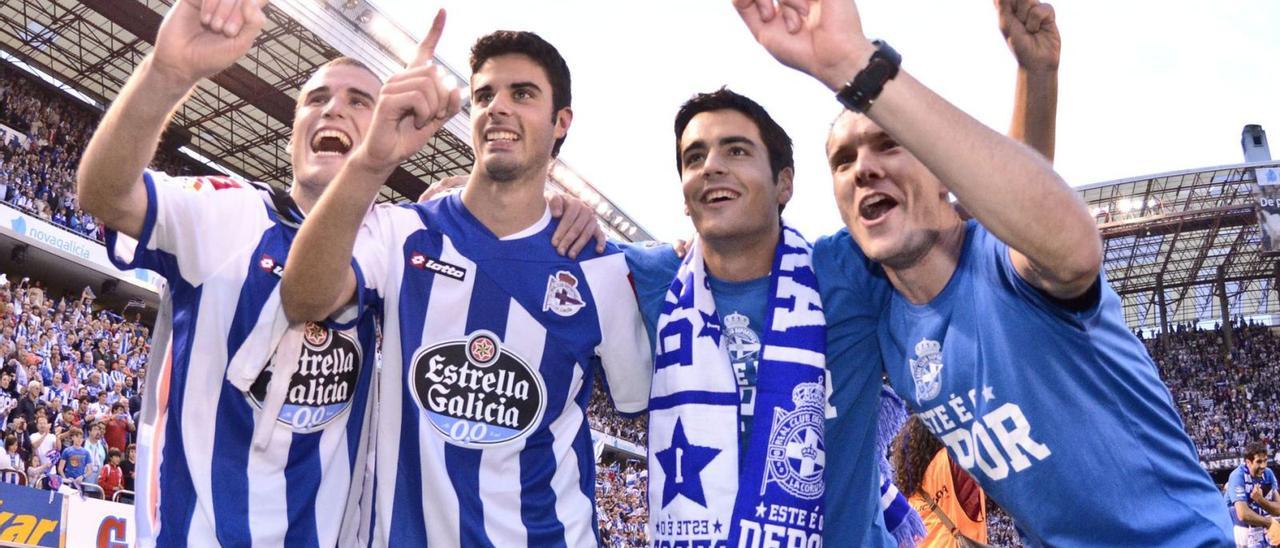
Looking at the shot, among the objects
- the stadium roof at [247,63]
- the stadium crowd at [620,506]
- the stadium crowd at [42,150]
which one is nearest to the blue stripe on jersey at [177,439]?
the stadium crowd at [42,150]

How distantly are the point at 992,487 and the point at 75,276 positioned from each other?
2551 cm

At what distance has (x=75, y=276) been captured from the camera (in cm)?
2364

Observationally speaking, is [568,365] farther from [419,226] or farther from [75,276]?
[75,276]

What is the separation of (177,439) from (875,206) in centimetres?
211

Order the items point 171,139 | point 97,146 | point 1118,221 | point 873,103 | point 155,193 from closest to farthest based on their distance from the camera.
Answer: point 873,103 → point 97,146 → point 155,193 → point 171,139 → point 1118,221

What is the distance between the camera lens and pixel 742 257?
11.2ft

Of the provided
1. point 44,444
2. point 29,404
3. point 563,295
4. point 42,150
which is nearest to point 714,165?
point 563,295

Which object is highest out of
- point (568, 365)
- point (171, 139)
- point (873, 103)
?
point (171, 139)

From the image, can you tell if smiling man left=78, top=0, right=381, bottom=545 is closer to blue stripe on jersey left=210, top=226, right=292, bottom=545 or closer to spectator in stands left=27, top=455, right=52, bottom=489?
blue stripe on jersey left=210, top=226, right=292, bottom=545

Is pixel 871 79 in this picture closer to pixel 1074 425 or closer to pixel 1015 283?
pixel 1015 283

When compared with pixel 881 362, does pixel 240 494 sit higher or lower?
lower

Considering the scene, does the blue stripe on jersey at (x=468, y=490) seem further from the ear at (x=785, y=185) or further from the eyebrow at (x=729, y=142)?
the ear at (x=785, y=185)

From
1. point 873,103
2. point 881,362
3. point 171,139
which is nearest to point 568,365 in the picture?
point 881,362

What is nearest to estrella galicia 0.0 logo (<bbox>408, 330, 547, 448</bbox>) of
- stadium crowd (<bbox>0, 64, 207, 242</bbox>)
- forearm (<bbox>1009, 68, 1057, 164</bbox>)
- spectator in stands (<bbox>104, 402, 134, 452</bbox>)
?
forearm (<bbox>1009, 68, 1057, 164</bbox>)
